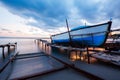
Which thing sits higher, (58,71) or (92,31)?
(92,31)

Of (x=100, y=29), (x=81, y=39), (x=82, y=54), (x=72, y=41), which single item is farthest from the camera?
(x=72, y=41)

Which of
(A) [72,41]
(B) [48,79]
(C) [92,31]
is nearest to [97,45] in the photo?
(C) [92,31]

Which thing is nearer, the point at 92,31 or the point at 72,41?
the point at 92,31

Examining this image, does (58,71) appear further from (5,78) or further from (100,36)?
(100,36)

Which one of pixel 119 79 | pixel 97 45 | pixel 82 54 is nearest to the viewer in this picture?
pixel 119 79

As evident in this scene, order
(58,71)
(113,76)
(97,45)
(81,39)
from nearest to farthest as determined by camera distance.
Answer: (113,76) < (58,71) < (97,45) < (81,39)

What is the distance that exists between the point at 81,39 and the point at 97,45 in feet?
Result: 4.27

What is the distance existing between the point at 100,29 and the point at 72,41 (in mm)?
2877

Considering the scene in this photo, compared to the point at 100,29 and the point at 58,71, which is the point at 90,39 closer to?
the point at 100,29

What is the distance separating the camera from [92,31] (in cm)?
602

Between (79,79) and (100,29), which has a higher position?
(100,29)

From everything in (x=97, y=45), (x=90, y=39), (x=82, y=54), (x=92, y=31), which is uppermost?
(x=92, y=31)

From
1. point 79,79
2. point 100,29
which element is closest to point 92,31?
point 100,29

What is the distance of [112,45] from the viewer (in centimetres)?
553
